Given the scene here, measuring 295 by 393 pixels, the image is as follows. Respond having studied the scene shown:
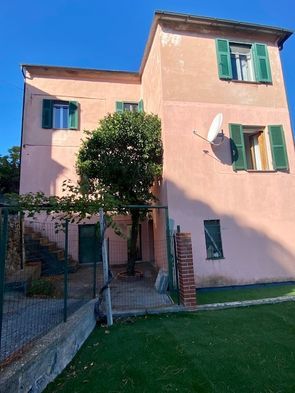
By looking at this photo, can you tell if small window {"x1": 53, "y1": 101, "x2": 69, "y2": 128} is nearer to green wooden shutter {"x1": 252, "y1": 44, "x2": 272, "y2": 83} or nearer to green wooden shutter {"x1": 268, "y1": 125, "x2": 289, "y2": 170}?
green wooden shutter {"x1": 252, "y1": 44, "x2": 272, "y2": 83}

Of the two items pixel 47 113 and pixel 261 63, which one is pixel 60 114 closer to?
pixel 47 113

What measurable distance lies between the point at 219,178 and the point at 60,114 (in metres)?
7.44

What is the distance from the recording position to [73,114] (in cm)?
1105

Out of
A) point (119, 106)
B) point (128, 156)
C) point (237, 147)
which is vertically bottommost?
point (128, 156)

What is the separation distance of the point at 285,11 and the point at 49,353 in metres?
12.9

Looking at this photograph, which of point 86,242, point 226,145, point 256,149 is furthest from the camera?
point 86,242

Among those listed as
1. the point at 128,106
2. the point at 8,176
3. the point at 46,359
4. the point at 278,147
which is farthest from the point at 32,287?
the point at 8,176

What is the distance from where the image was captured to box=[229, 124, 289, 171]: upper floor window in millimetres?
8227

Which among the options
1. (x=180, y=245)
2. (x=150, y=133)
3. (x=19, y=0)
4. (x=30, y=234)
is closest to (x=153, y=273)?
(x=180, y=245)

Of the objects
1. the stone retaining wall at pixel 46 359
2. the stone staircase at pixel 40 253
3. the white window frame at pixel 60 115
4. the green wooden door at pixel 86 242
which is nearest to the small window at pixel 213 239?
the stone staircase at pixel 40 253

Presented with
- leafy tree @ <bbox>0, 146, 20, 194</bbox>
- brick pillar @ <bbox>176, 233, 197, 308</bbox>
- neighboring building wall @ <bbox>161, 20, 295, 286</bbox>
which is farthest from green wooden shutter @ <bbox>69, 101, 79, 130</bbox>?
brick pillar @ <bbox>176, 233, 197, 308</bbox>

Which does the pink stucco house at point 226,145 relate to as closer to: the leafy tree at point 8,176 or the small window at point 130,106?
the small window at point 130,106

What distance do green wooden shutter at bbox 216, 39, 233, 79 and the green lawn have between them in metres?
6.78

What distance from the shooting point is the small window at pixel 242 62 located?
9.06 meters
